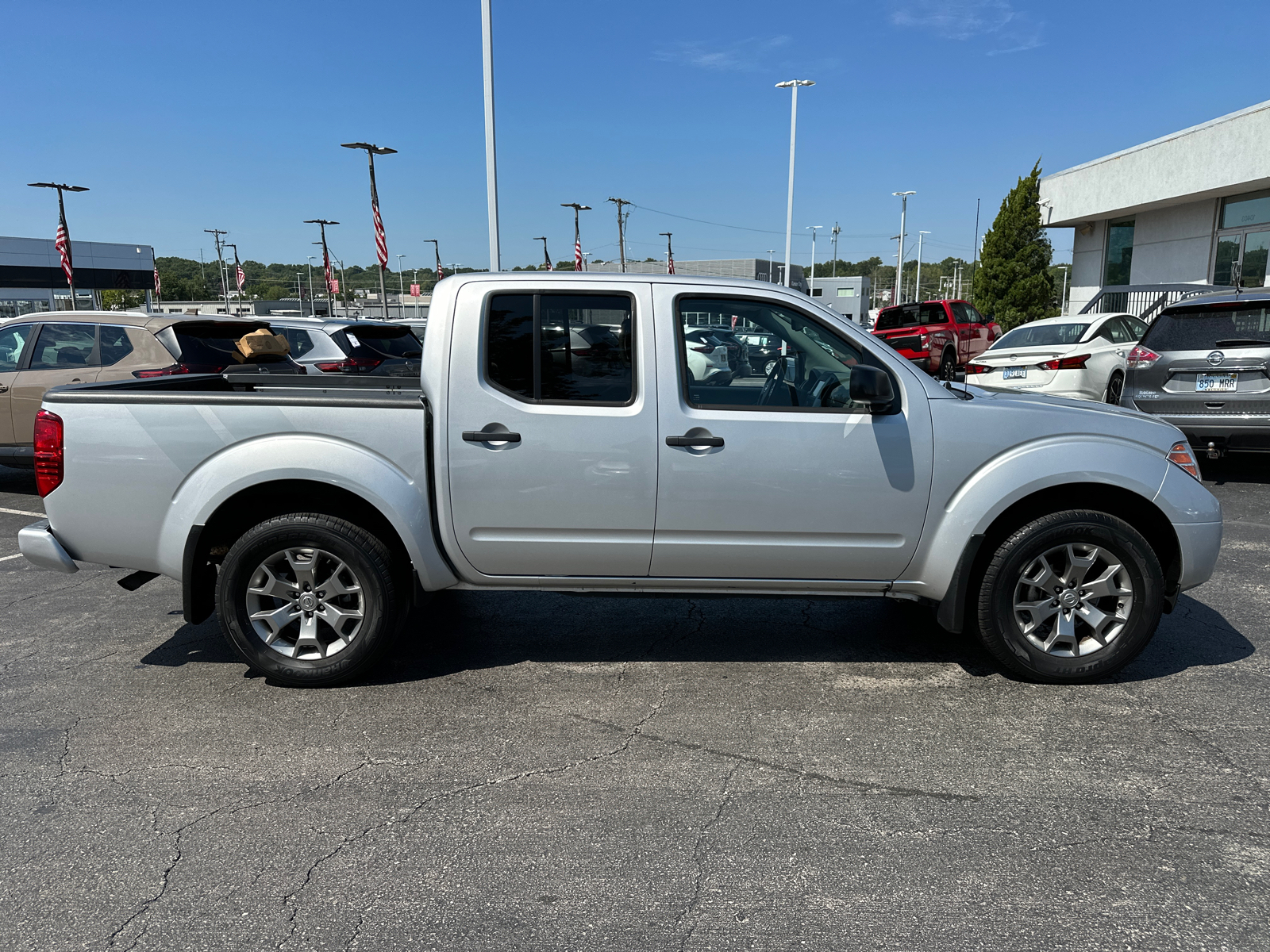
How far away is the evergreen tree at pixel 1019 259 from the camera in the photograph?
3366 centimetres

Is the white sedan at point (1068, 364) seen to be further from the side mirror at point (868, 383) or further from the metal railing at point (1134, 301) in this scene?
the side mirror at point (868, 383)

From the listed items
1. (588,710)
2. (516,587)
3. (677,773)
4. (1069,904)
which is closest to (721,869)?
(677,773)

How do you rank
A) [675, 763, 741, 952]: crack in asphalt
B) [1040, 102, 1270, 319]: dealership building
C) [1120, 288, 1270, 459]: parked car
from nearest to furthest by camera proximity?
[675, 763, 741, 952]: crack in asphalt
[1120, 288, 1270, 459]: parked car
[1040, 102, 1270, 319]: dealership building

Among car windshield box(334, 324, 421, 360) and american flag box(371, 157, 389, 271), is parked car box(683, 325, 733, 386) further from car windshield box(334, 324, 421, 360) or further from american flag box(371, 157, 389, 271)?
american flag box(371, 157, 389, 271)

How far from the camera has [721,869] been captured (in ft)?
9.51

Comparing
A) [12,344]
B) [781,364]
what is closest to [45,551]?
[781,364]

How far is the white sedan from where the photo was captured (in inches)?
471

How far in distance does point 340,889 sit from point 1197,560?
3980 millimetres

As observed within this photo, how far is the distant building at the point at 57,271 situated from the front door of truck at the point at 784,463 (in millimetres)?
60439

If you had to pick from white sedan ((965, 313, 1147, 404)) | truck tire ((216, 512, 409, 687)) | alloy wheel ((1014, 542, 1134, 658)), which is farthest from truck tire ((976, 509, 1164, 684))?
white sedan ((965, 313, 1147, 404))

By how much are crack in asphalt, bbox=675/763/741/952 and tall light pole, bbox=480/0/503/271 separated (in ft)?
47.5

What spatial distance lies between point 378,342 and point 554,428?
9268 mm

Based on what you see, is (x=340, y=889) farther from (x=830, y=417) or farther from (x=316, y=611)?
(x=830, y=417)

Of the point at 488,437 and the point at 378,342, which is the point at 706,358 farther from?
the point at 378,342
